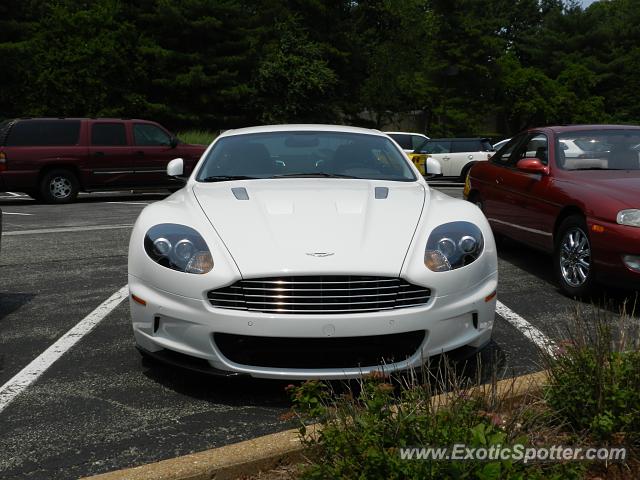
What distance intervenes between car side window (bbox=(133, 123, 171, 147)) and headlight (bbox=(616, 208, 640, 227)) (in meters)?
12.6

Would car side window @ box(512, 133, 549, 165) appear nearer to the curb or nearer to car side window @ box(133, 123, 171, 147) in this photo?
the curb

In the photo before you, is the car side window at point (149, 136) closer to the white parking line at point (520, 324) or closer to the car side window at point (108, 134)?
the car side window at point (108, 134)

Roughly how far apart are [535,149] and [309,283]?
465 cm

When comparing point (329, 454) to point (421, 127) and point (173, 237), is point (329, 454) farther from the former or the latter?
point (421, 127)

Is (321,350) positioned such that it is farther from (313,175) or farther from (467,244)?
(313,175)

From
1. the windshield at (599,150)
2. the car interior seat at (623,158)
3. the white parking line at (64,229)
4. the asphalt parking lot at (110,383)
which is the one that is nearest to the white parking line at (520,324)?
the asphalt parking lot at (110,383)

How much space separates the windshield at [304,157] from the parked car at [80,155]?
996 centimetres

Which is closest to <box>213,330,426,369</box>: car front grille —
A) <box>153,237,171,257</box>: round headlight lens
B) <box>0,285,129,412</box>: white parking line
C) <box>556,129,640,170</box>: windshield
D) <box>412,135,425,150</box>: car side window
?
<box>153,237,171,257</box>: round headlight lens

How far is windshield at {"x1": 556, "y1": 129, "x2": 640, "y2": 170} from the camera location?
22.3ft

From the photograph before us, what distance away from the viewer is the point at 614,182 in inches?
239

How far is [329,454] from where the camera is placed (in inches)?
96.7

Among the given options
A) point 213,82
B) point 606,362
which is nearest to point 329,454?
point 606,362

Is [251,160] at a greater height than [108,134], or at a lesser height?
greater

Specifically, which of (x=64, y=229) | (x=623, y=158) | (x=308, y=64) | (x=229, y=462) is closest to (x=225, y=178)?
(x=229, y=462)
